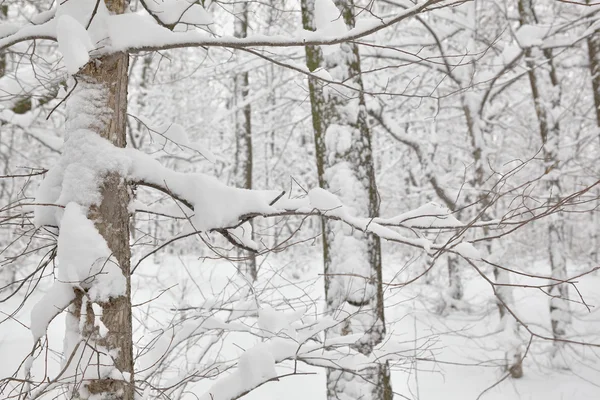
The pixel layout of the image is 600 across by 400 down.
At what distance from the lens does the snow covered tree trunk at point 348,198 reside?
10.8 feet

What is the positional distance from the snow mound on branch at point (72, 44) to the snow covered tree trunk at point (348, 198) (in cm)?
196

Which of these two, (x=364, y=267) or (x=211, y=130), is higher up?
(x=211, y=130)

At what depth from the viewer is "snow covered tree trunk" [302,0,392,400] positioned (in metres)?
3.30

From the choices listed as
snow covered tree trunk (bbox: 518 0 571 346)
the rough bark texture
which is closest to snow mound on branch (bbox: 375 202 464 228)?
the rough bark texture

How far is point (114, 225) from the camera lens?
189cm

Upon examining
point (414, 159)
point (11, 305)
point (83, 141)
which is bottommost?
point (11, 305)

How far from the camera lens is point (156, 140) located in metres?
2.61

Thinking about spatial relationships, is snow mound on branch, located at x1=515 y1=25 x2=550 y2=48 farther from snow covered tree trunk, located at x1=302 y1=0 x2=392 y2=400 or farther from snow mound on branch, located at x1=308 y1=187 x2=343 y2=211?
snow mound on branch, located at x1=308 y1=187 x2=343 y2=211

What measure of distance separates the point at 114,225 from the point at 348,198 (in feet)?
6.40

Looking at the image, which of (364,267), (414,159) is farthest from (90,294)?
(414,159)

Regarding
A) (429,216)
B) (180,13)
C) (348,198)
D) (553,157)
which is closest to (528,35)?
(553,157)

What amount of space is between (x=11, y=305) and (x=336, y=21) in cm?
1140

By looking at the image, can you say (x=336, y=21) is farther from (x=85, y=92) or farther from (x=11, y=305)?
(x=11, y=305)

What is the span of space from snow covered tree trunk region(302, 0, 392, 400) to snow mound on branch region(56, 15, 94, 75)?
6.44ft
